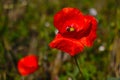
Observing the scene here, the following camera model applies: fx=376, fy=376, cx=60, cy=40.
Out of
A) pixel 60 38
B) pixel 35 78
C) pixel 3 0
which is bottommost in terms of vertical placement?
pixel 35 78

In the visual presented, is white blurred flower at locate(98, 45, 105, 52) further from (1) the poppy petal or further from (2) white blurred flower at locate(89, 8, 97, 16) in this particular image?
(1) the poppy petal

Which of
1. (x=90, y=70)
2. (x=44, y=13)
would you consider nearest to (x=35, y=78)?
(x=90, y=70)

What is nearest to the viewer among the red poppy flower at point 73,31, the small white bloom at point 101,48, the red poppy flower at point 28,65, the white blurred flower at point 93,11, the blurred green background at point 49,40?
the red poppy flower at point 73,31

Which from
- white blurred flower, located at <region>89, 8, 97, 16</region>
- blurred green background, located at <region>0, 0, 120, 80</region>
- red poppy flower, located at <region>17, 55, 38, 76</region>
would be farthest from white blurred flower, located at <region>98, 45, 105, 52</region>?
red poppy flower, located at <region>17, 55, 38, 76</region>

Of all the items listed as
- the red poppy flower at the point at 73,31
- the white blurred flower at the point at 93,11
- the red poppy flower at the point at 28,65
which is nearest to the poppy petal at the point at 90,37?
the red poppy flower at the point at 73,31

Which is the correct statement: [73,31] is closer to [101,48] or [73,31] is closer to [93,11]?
[101,48]

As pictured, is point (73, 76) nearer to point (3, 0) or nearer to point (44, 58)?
point (44, 58)

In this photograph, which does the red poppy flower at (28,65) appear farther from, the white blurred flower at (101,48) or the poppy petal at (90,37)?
the poppy petal at (90,37)
